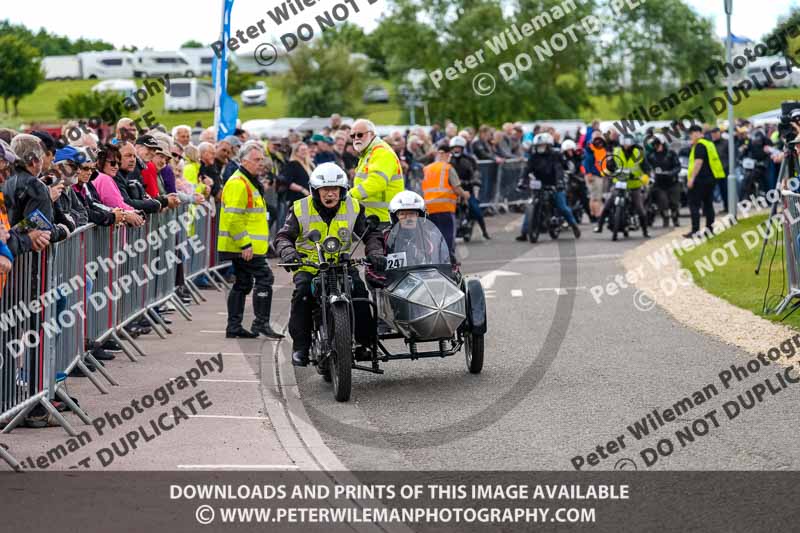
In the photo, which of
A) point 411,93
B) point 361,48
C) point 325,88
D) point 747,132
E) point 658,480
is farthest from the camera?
point 361,48

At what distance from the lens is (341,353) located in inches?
418

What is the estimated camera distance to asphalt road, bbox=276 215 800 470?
27.7 ft

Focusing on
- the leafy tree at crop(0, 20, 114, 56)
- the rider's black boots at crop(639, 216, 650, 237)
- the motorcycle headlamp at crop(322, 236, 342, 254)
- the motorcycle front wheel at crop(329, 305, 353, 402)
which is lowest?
the rider's black boots at crop(639, 216, 650, 237)

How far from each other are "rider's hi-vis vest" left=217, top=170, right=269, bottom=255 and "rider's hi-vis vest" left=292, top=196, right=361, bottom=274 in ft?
9.05

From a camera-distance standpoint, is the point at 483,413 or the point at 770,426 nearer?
the point at 770,426

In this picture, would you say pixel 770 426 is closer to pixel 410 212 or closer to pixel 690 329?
pixel 410 212

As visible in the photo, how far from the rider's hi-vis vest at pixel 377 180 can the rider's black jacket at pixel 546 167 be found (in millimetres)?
13402

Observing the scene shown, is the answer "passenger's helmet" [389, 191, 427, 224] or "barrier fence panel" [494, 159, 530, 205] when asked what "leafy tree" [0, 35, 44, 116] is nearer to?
"barrier fence panel" [494, 159, 530, 205]

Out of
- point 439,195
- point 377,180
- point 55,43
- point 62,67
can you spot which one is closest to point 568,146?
point 439,195

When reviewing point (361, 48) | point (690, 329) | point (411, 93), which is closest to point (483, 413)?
point (690, 329)

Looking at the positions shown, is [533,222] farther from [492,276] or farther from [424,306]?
[424,306]

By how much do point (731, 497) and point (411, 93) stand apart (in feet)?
221

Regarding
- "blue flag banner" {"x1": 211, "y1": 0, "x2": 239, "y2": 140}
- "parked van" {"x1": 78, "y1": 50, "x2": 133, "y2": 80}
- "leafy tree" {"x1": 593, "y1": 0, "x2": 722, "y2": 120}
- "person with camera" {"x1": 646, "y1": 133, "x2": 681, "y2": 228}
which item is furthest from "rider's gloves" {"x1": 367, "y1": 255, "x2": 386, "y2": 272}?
"parked van" {"x1": 78, "y1": 50, "x2": 133, "y2": 80}

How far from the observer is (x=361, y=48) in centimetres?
11644
